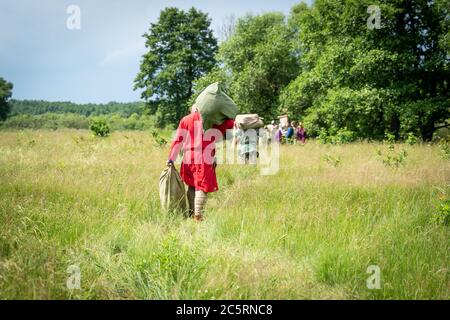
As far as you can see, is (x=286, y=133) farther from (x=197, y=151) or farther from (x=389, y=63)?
(x=197, y=151)

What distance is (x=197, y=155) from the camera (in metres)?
4.88

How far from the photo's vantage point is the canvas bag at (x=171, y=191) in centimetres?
473

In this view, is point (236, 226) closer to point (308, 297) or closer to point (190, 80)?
point (308, 297)

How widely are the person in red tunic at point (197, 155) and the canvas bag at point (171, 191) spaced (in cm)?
19

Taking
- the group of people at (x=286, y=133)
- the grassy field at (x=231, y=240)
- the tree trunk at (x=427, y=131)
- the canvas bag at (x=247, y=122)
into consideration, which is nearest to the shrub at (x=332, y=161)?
the grassy field at (x=231, y=240)

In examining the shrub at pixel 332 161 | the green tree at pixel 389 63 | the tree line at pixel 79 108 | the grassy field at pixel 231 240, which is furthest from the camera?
the tree line at pixel 79 108

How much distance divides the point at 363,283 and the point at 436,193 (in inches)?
139

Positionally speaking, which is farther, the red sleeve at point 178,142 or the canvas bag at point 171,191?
the red sleeve at point 178,142

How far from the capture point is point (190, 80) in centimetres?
3556

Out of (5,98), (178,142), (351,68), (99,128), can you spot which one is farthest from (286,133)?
(5,98)

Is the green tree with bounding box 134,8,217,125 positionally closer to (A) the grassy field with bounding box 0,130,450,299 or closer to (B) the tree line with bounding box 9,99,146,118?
(A) the grassy field with bounding box 0,130,450,299

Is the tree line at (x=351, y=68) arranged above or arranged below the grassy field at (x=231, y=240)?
above

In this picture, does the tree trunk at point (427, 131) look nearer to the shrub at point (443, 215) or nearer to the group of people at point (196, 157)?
the shrub at point (443, 215)

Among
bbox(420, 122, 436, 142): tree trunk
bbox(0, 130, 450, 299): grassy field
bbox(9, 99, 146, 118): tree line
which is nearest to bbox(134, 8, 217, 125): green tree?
bbox(420, 122, 436, 142): tree trunk
